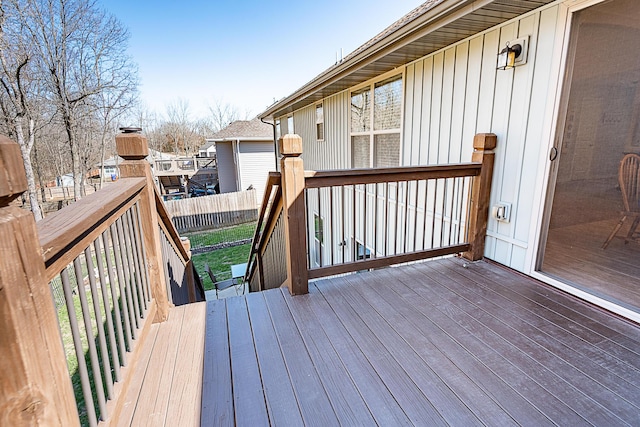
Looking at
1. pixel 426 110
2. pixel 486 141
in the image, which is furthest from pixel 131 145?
pixel 426 110

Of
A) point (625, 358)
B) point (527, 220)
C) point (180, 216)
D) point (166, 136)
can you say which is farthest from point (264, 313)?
point (166, 136)

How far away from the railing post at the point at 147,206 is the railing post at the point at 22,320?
1.27 m

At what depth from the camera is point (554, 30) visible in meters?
2.37

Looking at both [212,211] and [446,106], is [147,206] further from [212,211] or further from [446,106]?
[212,211]

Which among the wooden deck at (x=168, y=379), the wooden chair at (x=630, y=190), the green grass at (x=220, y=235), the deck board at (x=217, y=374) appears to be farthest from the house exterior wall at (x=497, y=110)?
the green grass at (x=220, y=235)

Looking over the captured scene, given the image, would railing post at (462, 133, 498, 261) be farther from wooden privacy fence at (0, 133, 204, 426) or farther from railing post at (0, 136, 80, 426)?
railing post at (0, 136, 80, 426)

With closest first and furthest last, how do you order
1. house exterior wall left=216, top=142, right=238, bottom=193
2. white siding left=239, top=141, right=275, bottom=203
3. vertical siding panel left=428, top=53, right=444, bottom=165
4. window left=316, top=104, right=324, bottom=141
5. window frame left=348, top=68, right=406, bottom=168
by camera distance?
vertical siding panel left=428, top=53, right=444, bottom=165 < window frame left=348, top=68, right=406, bottom=168 < window left=316, top=104, right=324, bottom=141 < white siding left=239, top=141, right=275, bottom=203 < house exterior wall left=216, top=142, right=238, bottom=193

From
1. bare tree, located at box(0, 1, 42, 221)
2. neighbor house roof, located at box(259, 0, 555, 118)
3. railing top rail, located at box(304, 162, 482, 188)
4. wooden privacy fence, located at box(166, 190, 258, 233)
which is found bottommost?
wooden privacy fence, located at box(166, 190, 258, 233)

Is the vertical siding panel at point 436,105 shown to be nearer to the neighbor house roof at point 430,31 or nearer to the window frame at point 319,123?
the neighbor house roof at point 430,31

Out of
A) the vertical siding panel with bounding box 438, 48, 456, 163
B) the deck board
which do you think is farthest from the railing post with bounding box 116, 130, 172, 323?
the vertical siding panel with bounding box 438, 48, 456, 163

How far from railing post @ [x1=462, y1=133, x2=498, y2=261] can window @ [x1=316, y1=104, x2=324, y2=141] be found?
4.73 m

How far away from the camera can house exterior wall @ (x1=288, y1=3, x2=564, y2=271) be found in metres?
2.54

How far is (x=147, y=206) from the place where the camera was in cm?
Result: 199

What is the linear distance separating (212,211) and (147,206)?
42.0 ft
